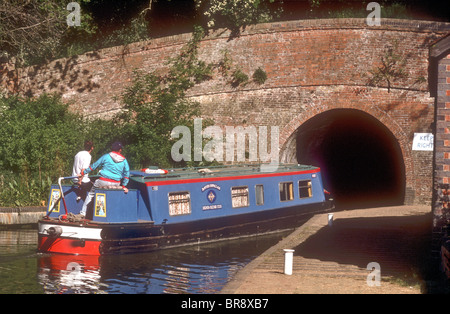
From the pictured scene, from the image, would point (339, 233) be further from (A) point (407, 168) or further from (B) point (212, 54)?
(B) point (212, 54)

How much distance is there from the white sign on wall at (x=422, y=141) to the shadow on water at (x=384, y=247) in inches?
136

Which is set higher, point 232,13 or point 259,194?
point 232,13

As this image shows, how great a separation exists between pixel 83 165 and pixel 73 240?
1474mm

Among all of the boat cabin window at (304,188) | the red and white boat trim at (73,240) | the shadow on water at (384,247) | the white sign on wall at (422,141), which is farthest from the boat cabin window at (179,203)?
the white sign on wall at (422,141)

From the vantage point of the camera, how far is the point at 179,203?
15.1 metres

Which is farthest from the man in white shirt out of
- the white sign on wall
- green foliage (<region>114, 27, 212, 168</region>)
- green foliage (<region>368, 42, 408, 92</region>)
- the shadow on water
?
the white sign on wall

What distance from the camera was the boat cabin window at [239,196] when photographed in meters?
16.4

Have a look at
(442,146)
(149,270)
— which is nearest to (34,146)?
(149,270)

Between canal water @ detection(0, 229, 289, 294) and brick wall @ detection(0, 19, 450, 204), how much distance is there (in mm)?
6092

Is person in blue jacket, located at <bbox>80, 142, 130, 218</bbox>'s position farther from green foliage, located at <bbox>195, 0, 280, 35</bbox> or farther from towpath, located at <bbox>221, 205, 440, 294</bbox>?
green foliage, located at <bbox>195, 0, 280, 35</bbox>

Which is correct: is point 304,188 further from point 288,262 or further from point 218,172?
point 288,262

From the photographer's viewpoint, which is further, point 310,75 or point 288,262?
point 310,75

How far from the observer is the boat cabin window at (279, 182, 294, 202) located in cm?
1772
